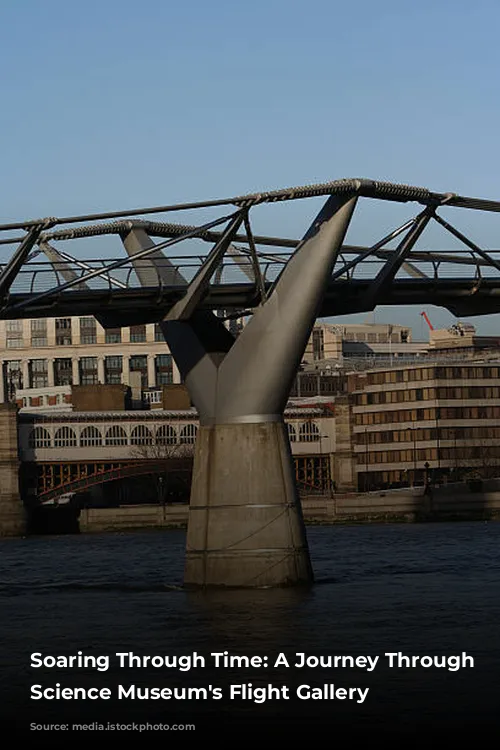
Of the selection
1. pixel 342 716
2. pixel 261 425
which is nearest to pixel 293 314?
pixel 261 425

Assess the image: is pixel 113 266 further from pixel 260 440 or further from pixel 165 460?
pixel 165 460

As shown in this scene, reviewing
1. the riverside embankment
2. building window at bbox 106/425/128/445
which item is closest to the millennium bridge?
the riverside embankment

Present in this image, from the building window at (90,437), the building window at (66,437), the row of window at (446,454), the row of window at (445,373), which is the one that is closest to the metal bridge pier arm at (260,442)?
the building window at (66,437)

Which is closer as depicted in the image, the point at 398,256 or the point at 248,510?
the point at 248,510

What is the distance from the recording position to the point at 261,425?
2522 inches

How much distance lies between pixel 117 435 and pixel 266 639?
149000 mm

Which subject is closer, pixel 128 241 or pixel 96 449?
pixel 128 241

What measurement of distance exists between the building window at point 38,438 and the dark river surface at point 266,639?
99.8 meters

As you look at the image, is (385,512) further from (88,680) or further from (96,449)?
(88,680)

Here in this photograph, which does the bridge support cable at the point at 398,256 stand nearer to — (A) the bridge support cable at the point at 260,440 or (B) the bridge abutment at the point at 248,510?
(A) the bridge support cable at the point at 260,440

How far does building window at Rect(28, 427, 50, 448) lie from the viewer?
193 m

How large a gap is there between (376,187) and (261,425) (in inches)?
365

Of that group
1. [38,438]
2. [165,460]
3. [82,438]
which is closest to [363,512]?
[165,460]

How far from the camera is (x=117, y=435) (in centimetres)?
19938
